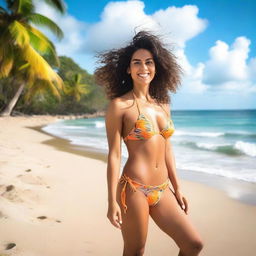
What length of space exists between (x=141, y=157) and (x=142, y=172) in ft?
0.35

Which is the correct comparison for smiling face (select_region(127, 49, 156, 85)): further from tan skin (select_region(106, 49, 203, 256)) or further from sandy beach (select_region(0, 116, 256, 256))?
sandy beach (select_region(0, 116, 256, 256))

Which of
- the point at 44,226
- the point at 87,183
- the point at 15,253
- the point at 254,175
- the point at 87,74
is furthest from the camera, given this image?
the point at 87,74

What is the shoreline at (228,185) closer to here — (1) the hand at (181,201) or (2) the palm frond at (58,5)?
(1) the hand at (181,201)

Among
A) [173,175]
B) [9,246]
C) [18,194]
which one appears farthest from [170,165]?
[18,194]

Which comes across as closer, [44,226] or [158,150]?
[158,150]

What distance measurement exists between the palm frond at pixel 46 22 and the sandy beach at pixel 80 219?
13.7 metres

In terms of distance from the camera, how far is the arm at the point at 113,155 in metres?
1.83

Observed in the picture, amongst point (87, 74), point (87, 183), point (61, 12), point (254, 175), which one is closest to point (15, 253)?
point (87, 183)

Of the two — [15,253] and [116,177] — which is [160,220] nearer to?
[116,177]

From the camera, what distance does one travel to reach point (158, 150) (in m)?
2.06

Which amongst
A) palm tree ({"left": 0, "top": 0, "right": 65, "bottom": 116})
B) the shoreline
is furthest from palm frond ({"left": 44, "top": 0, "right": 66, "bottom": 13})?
the shoreline

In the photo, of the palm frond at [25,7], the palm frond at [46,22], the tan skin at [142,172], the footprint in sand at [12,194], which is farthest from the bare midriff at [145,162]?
the palm frond at [25,7]

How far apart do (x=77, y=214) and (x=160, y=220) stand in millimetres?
1981

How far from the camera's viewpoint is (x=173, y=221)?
1.85m
